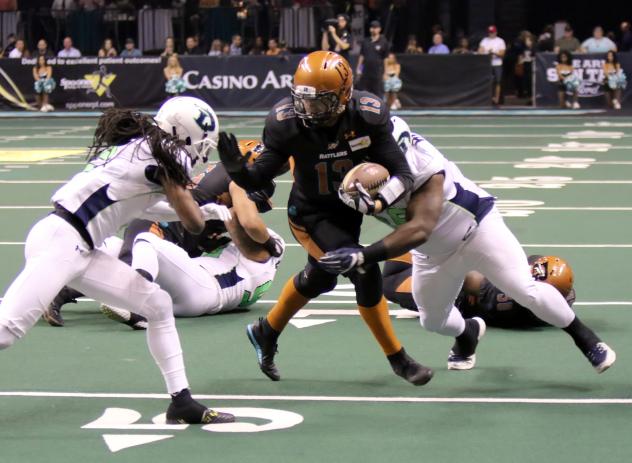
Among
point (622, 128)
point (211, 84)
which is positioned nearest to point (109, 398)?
point (622, 128)

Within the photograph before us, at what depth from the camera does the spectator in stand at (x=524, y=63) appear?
24.1 meters

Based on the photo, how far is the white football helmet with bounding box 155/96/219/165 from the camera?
17.9 ft

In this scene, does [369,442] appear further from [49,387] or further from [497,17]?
[497,17]

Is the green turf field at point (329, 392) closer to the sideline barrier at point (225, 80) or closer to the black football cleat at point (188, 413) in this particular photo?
the black football cleat at point (188, 413)

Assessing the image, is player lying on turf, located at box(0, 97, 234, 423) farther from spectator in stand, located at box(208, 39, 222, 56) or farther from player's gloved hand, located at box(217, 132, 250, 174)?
spectator in stand, located at box(208, 39, 222, 56)

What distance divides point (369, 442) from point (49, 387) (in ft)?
5.73

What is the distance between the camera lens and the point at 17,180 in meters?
13.9

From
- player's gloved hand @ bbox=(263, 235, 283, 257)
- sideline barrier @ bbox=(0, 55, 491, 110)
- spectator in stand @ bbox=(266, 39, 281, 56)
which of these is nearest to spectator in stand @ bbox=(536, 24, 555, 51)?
sideline barrier @ bbox=(0, 55, 491, 110)

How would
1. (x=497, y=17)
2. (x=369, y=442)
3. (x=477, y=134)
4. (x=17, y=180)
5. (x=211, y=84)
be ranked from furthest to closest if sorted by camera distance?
(x=497, y=17) < (x=211, y=84) < (x=477, y=134) < (x=17, y=180) < (x=369, y=442)

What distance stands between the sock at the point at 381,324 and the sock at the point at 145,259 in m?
1.48

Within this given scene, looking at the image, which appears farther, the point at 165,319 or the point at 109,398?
the point at 109,398

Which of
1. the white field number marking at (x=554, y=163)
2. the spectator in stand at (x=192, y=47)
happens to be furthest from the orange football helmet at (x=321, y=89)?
the spectator in stand at (x=192, y=47)

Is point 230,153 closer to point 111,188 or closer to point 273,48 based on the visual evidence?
point 111,188

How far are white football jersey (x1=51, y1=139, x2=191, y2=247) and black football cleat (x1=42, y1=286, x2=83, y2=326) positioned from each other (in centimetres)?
192
